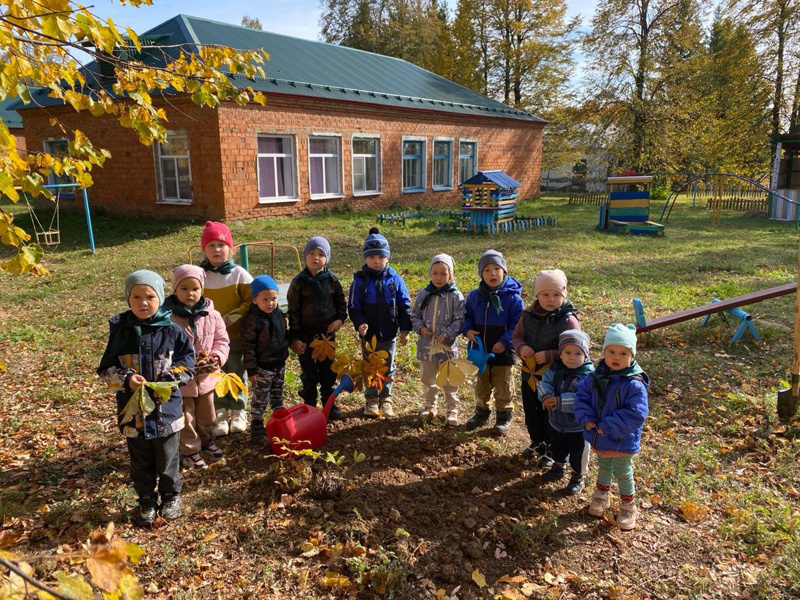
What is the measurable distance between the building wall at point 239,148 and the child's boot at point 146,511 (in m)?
11.1

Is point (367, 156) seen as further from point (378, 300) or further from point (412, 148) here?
point (378, 300)

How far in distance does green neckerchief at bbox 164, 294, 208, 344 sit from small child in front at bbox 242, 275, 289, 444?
453 millimetres

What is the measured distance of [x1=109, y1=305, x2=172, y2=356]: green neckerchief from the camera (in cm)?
325

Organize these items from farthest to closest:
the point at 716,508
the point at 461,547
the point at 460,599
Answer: the point at 716,508, the point at 461,547, the point at 460,599

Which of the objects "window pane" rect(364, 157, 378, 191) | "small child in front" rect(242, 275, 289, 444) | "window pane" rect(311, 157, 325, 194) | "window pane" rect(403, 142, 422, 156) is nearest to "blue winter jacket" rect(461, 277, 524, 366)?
"small child in front" rect(242, 275, 289, 444)

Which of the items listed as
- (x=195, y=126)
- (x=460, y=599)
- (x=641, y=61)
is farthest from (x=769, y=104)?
(x=460, y=599)

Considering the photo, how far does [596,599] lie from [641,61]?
31.6 m

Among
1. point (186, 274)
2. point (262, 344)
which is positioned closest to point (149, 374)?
point (186, 274)

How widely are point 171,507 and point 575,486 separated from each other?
267 cm

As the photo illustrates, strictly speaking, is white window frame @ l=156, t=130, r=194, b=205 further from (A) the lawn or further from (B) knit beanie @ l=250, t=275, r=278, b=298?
(B) knit beanie @ l=250, t=275, r=278, b=298

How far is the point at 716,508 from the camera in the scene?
3.57 m

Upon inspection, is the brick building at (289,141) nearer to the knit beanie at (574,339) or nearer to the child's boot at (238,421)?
the child's boot at (238,421)

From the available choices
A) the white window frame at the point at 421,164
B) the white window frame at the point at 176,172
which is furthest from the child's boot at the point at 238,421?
the white window frame at the point at 421,164

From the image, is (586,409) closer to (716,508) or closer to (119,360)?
(716,508)
